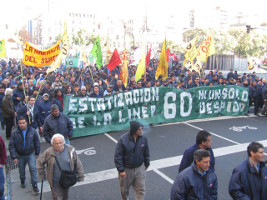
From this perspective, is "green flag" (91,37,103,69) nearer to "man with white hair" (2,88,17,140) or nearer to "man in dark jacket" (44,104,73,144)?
"man with white hair" (2,88,17,140)

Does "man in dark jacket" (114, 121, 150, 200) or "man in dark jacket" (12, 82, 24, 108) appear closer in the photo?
"man in dark jacket" (114, 121, 150, 200)

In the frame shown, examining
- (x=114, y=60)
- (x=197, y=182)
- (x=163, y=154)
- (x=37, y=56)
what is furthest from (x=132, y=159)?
(x=114, y=60)

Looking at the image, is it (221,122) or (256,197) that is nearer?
(256,197)

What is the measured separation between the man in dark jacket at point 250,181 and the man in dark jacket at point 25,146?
369 cm

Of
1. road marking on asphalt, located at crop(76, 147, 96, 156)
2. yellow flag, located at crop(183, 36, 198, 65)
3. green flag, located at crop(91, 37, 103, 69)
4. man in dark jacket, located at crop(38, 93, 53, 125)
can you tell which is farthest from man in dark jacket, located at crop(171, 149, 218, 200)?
yellow flag, located at crop(183, 36, 198, 65)

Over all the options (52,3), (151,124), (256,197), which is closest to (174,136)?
(151,124)

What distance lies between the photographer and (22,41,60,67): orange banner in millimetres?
8399

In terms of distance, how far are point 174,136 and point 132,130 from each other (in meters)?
5.04

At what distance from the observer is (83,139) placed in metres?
9.05

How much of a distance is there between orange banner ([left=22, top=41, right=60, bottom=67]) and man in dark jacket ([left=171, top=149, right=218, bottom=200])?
652 cm

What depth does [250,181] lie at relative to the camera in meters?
3.46

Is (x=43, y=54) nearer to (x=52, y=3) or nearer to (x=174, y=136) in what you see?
(x=174, y=136)

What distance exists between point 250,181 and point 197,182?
706mm

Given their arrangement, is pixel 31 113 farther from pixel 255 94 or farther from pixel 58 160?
pixel 255 94
